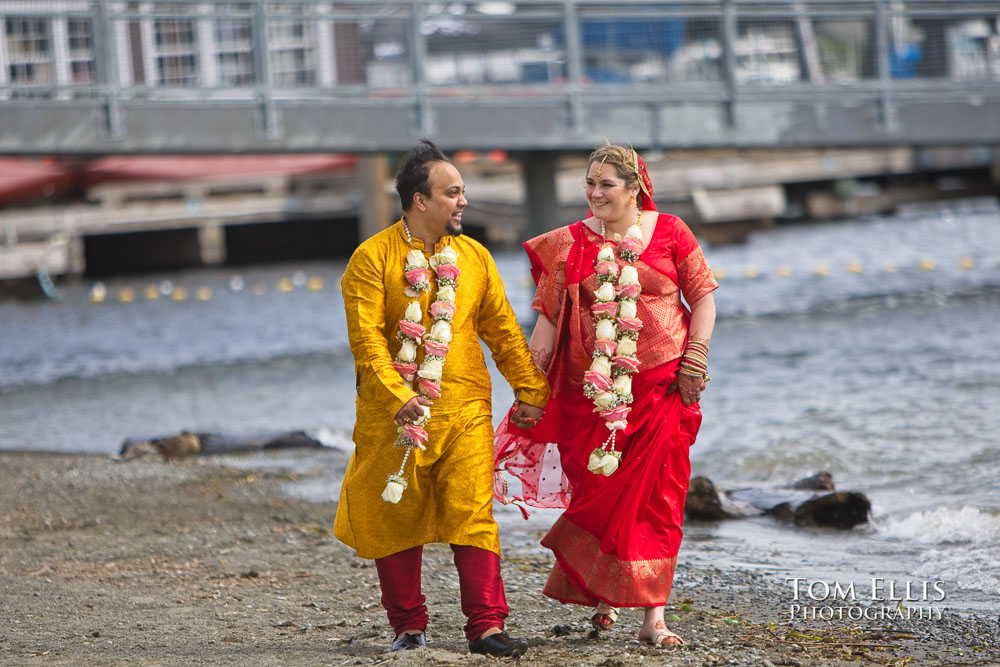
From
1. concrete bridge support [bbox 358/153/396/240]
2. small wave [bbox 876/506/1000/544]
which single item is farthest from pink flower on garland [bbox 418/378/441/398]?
concrete bridge support [bbox 358/153/396/240]

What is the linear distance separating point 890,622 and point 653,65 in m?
12.3

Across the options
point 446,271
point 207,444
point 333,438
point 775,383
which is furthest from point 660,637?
point 775,383

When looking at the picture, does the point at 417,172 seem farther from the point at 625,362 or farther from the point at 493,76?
the point at 493,76

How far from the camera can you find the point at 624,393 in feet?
16.2

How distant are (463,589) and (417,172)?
158 centimetres

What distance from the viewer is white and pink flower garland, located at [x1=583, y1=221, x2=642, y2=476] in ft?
16.1

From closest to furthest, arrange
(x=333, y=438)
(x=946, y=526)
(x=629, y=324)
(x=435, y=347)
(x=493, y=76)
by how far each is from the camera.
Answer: (x=435, y=347)
(x=629, y=324)
(x=946, y=526)
(x=333, y=438)
(x=493, y=76)

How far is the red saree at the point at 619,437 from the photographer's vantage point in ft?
16.2

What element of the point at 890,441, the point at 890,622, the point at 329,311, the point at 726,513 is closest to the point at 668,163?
the point at 329,311

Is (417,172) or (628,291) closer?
(417,172)

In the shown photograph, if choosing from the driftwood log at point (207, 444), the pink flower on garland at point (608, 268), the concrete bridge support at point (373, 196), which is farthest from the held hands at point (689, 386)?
the concrete bridge support at point (373, 196)

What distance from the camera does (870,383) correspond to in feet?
43.3

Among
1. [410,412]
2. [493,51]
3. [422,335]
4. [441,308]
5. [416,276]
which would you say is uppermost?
[493,51]

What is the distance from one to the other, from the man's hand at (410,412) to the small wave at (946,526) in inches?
150
